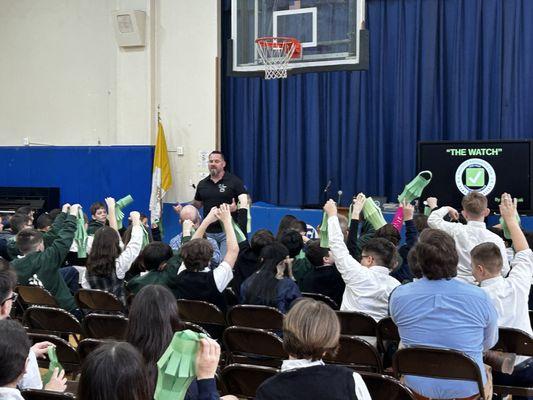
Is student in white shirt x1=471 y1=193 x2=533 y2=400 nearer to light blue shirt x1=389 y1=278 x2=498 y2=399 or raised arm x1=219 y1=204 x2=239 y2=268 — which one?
light blue shirt x1=389 y1=278 x2=498 y2=399

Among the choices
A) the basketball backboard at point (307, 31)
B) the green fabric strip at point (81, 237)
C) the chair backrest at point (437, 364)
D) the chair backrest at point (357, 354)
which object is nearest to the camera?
the chair backrest at point (437, 364)

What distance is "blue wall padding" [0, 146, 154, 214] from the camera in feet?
41.0

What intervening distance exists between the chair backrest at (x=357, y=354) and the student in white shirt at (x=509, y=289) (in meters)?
0.80

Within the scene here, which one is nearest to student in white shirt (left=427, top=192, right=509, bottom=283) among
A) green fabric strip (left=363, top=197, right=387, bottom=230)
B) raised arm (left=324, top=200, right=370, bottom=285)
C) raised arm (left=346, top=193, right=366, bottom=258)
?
raised arm (left=346, top=193, right=366, bottom=258)

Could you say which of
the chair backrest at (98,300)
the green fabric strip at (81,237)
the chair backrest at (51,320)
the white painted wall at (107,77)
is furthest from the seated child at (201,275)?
the white painted wall at (107,77)

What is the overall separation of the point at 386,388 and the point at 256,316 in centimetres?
167

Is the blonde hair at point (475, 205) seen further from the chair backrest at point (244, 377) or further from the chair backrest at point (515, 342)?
the chair backrest at point (244, 377)

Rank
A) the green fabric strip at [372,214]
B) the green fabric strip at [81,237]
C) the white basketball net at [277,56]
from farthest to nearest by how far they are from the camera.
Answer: the white basketball net at [277,56] < the green fabric strip at [372,214] < the green fabric strip at [81,237]

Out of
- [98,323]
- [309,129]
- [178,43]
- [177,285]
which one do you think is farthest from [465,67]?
[98,323]

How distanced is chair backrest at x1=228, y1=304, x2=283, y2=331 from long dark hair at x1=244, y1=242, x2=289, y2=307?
247 mm

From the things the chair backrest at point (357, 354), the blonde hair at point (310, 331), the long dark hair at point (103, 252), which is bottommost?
the chair backrest at point (357, 354)

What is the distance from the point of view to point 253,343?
13.7 ft

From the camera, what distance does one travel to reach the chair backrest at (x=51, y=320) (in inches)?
183

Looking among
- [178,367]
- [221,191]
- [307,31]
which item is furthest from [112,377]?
[307,31]
